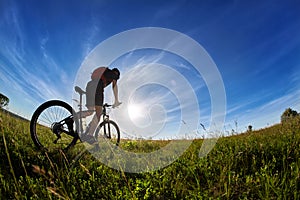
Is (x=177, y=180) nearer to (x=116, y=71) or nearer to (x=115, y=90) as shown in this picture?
(x=116, y=71)

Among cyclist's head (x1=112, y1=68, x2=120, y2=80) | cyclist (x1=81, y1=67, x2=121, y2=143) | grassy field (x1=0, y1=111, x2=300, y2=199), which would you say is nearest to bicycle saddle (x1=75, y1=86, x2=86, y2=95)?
cyclist (x1=81, y1=67, x2=121, y2=143)

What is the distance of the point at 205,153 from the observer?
636cm

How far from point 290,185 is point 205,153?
2690mm

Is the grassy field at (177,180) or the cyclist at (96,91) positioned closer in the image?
the grassy field at (177,180)

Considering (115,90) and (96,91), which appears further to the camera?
(115,90)

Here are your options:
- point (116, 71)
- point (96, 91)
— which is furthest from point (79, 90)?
point (116, 71)

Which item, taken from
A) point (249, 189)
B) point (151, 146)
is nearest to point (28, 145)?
point (151, 146)

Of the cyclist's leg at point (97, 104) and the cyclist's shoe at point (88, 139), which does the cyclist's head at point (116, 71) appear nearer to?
the cyclist's leg at point (97, 104)

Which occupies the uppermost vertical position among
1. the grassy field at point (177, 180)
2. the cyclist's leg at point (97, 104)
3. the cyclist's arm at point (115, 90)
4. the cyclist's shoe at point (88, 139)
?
the cyclist's arm at point (115, 90)

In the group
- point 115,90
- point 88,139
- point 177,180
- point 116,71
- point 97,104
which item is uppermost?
point 116,71

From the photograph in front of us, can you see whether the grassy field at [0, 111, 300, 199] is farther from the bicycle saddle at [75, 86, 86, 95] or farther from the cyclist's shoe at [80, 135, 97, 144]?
the bicycle saddle at [75, 86, 86, 95]

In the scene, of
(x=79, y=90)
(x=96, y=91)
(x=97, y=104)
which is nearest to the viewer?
(x=79, y=90)

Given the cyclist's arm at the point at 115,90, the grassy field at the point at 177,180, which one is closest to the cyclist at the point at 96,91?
the cyclist's arm at the point at 115,90

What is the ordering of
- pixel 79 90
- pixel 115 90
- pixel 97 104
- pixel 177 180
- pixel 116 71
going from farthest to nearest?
pixel 115 90 < pixel 116 71 < pixel 97 104 < pixel 79 90 < pixel 177 180
